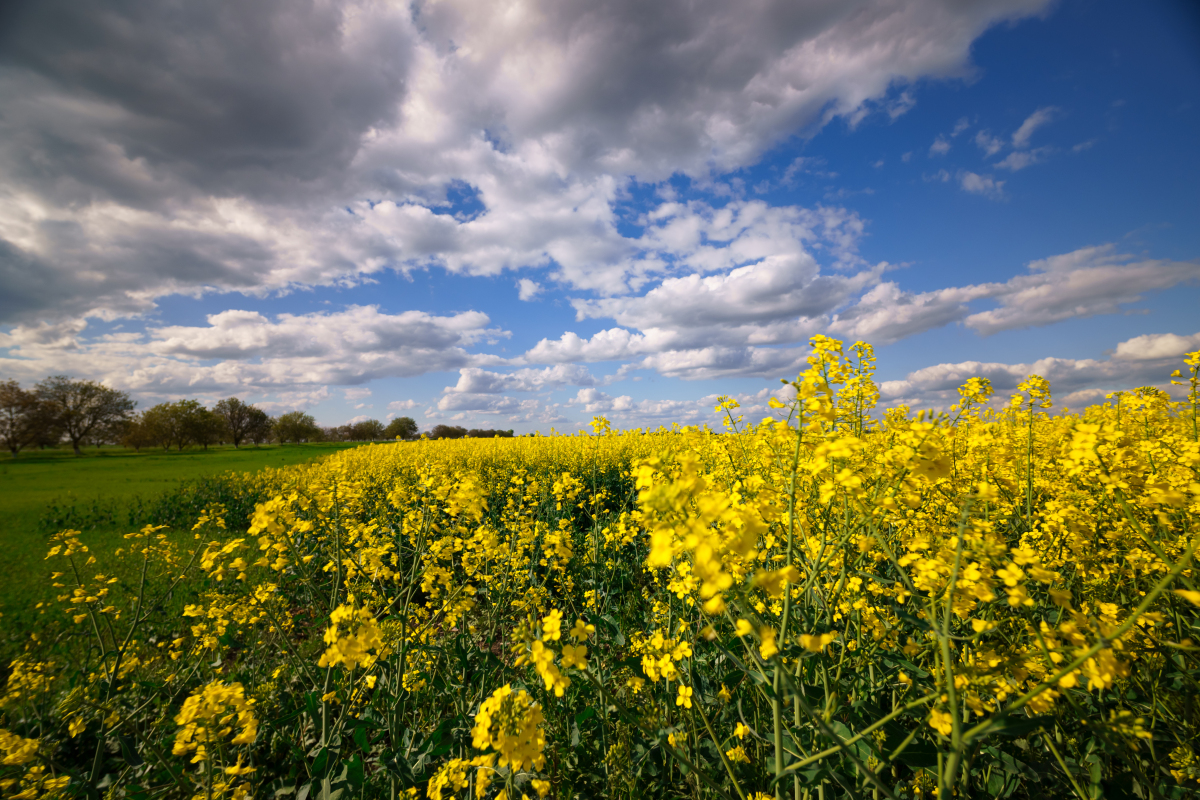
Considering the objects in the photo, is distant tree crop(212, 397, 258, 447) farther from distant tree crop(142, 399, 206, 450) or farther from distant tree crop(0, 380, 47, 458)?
distant tree crop(0, 380, 47, 458)

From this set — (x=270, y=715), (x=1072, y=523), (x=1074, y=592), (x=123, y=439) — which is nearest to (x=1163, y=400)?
(x=1074, y=592)

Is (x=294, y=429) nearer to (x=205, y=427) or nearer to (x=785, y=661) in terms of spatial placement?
(x=205, y=427)

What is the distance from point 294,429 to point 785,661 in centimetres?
6971

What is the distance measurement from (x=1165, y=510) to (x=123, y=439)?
183 ft

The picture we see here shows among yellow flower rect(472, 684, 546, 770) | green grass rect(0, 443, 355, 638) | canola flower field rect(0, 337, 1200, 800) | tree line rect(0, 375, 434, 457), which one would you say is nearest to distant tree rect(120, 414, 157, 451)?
tree line rect(0, 375, 434, 457)

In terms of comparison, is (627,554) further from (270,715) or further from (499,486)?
(270,715)

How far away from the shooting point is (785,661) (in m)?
1.79

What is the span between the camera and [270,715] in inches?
118

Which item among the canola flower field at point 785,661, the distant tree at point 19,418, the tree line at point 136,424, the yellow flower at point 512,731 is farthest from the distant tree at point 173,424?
the yellow flower at point 512,731

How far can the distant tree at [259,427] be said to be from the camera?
5544 cm

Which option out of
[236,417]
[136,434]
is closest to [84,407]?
[136,434]

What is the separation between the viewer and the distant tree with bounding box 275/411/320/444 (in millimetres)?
57656

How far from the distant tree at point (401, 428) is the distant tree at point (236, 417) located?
50.8ft

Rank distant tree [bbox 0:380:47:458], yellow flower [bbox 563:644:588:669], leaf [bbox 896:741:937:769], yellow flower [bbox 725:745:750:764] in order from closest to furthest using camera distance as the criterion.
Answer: yellow flower [bbox 563:644:588:669] → leaf [bbox 896:741:937:769] → yellow flower [bbox 725:745:750:764] → distant tree [bbox 0:380:47:458]
